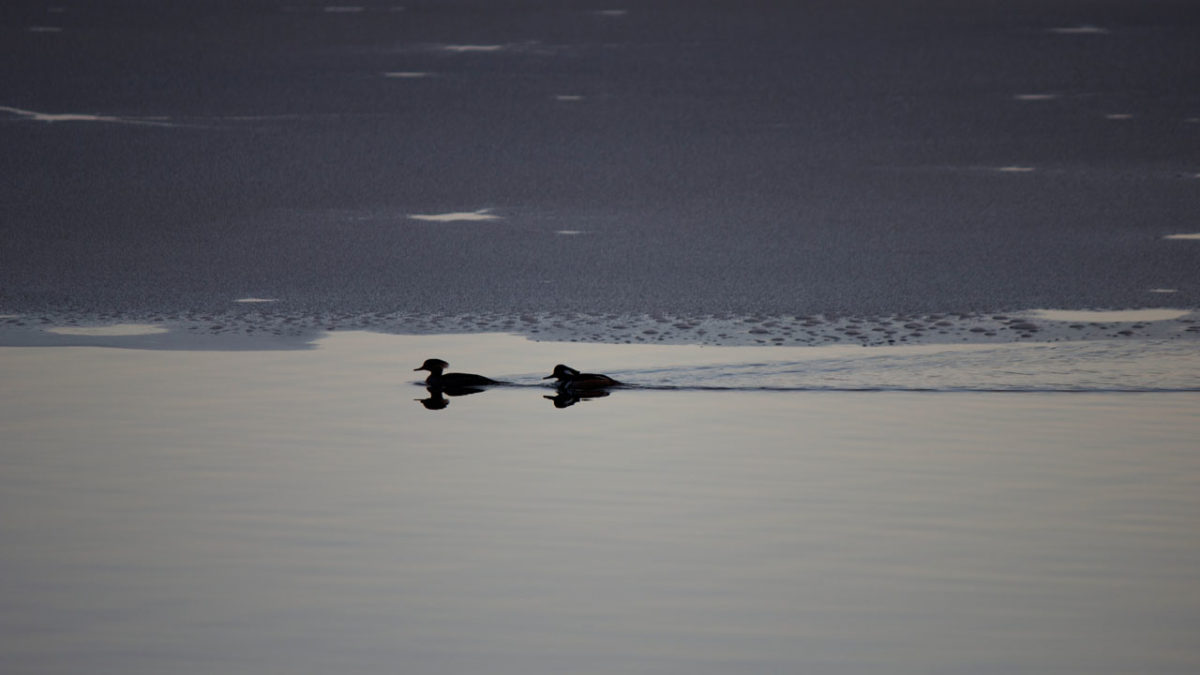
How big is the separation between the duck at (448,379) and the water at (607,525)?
0.74ft

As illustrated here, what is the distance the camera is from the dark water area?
46.4ft

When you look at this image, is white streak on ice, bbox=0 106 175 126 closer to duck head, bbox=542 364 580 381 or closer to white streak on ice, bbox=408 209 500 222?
white streak on ice, bbox=408 209 500 222

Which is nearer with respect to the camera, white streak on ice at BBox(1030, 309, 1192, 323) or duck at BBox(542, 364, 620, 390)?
duck at BBox(542, 364, 620, 390)

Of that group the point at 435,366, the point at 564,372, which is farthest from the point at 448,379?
the point at 564,372

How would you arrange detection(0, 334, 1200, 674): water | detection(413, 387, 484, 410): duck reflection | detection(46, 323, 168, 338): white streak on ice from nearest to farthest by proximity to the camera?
1. detection(0, 334, 1200, 674): water
2. detection(413, 387, 484, 410): duck reflection
3. detection(46, 323, 168, 338): white streak on ice

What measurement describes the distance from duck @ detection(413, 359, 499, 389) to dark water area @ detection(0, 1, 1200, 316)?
3.90 metres

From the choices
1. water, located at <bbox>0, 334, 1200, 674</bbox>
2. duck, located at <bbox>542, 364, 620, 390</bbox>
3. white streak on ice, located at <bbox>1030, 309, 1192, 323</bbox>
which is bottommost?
white streak on ice, located at <bbox>1030, 309, 1192, 323</bbox>

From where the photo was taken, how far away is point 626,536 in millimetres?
5719

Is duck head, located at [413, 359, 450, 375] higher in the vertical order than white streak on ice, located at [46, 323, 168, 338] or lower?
higher

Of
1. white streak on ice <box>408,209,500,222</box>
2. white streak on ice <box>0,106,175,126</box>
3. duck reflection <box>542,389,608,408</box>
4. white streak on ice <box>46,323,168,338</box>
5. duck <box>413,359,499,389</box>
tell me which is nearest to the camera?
duck reflection <box>542,389,608,408</box>

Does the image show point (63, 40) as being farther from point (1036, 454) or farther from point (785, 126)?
point (1036, 454)

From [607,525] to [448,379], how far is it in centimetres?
380

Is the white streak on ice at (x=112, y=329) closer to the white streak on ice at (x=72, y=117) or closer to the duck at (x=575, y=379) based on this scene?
the duck at (x=575, y=379)

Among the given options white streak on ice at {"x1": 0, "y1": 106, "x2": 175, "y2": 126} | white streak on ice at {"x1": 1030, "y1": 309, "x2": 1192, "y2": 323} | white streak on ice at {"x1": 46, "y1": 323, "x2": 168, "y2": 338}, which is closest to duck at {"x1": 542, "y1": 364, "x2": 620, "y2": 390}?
white streak on ice at {"x1": 46, "y1": 323, "x2": 168, "y2": 338}
